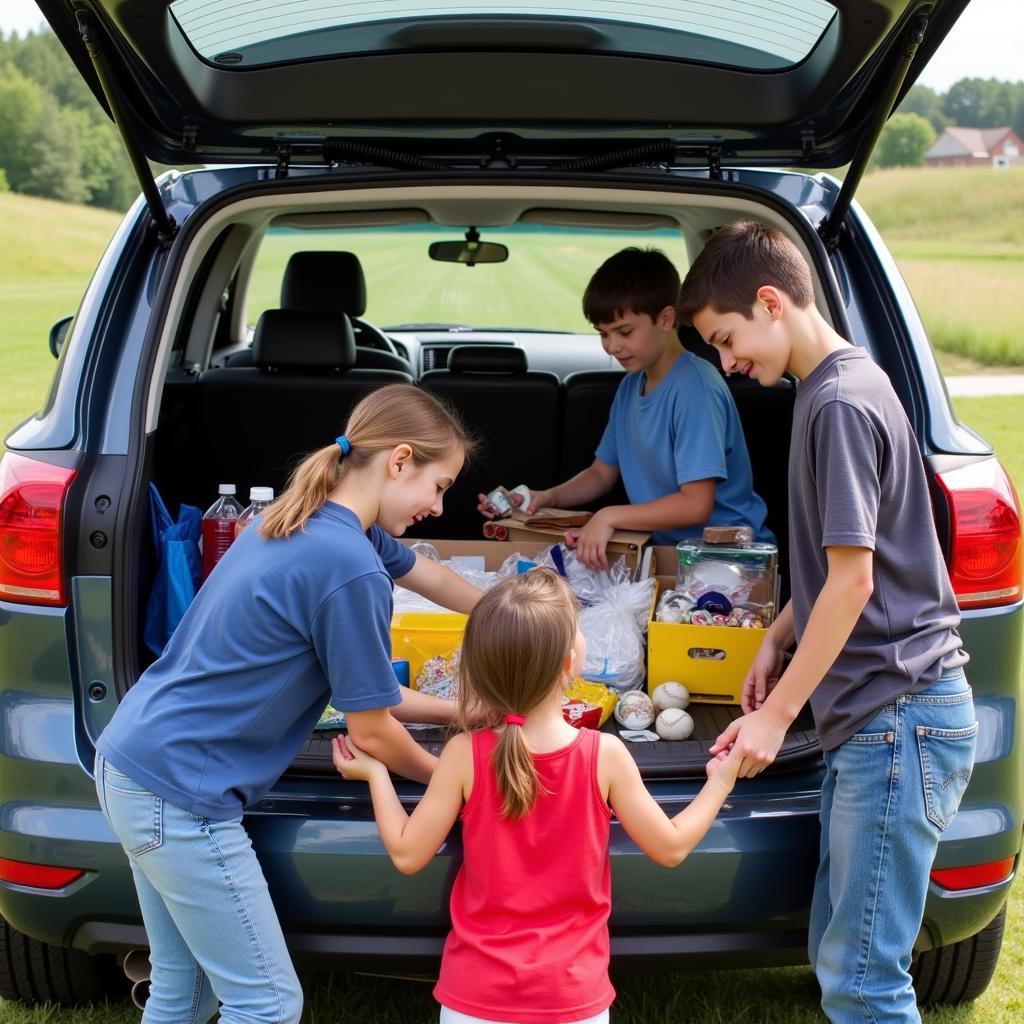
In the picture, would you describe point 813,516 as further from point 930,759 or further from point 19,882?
point 19,882

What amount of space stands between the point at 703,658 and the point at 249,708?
1.11 m

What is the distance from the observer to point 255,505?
9.95ft

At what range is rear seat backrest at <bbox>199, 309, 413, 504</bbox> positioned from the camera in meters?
3.83

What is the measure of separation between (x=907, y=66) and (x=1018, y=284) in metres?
21.1

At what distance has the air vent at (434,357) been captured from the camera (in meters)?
6.12

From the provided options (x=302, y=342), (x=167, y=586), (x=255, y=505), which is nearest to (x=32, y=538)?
(x=167, y=586)

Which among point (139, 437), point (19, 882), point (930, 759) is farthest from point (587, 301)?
point (19, 882)

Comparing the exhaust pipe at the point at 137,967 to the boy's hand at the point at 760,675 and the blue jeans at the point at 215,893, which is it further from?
the boy's hand at the point at 760,675

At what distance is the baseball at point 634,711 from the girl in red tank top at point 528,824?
0.60 m

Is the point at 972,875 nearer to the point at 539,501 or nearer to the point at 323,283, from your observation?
the point at 539,501

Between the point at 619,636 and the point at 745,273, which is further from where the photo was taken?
the point at 619,636

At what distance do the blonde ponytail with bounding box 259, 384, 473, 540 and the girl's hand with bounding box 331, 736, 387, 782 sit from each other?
1.21 ft

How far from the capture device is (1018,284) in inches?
854

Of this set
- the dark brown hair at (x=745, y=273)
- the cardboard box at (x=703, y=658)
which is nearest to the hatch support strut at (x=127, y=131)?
the dark brown hair at (x=745, y=273)
